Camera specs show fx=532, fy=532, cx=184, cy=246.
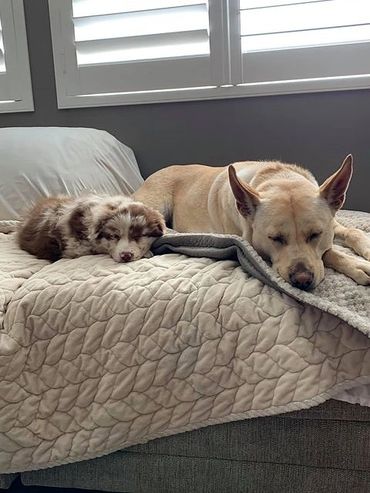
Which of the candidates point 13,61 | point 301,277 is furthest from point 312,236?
point 13,61

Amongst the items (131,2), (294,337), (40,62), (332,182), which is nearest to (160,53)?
(131,2)

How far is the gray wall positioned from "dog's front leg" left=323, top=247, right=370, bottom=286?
48.9 inches

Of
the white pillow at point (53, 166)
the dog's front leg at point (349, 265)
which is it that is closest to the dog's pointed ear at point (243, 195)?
the dog's front leg at point (349, 265)

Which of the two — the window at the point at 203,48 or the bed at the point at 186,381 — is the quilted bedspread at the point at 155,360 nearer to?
the bed at the point at 186,381

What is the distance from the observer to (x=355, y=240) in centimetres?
156

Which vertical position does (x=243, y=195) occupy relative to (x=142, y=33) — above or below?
below

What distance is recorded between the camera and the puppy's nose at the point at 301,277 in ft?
4.04

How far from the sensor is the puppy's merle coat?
163 centimetres

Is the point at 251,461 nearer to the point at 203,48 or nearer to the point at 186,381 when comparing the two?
the point at 186,381

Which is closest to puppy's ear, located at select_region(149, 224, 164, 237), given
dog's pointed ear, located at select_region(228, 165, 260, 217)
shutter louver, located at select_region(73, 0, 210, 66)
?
dog's pointed ear, located at select_region(228, 165, 260, 217)

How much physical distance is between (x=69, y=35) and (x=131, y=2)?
37 centimetres

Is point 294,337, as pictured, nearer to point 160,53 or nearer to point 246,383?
point 246,383

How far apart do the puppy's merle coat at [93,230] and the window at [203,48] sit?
1.13m

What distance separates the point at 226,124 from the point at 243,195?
1288 mm
